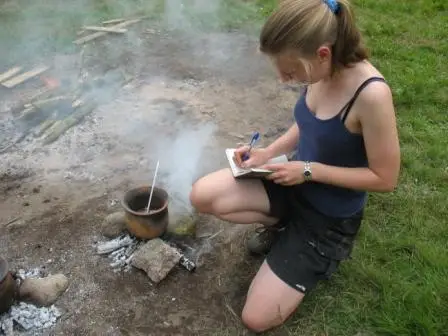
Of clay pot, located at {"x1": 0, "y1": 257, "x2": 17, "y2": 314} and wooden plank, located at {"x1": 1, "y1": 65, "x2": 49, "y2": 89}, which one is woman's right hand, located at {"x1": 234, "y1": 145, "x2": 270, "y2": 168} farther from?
wooden plank, located at {"x1": 1, "y1": 65, "x2": 49, "y2": 89}

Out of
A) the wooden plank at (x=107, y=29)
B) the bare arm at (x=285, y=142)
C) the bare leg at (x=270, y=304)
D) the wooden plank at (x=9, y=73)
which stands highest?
the bare arm at (x=285, y=142)

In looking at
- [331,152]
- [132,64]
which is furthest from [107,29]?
[331,152]

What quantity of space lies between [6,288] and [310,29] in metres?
2.22

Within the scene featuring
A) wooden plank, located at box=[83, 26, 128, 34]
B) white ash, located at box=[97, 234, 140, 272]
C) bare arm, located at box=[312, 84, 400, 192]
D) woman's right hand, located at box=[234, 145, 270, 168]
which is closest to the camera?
bare arm, located at box=[312, 84, 400, 192]

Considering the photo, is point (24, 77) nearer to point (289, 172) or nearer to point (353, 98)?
point (289, 172)

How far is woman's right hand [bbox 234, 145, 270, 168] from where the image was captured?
2.82 meters

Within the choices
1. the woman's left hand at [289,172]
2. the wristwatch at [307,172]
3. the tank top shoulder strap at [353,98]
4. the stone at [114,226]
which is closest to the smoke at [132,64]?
the stone at [114,226]

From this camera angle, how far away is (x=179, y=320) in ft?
9.15

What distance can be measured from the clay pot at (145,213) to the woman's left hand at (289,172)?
2.99ft

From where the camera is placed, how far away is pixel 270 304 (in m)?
2.65

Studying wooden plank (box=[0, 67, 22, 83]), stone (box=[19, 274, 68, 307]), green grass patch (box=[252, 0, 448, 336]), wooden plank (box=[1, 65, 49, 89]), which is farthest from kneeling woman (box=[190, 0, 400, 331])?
wooden plank (box=[0, 67, 22, 83])

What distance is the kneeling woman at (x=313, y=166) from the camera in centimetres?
216

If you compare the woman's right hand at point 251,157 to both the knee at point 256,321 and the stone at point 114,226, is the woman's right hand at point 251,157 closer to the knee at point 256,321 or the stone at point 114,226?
the knee at point 256,321

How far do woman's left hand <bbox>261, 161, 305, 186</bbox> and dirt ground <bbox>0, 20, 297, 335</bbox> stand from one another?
896 millimetres
